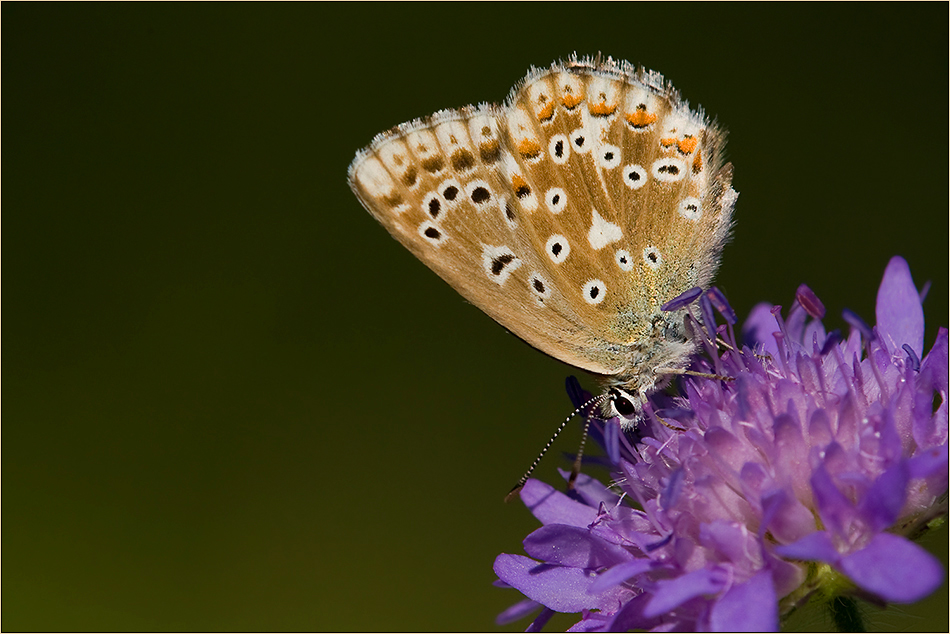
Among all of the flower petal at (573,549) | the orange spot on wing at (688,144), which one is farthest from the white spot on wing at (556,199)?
the flower petal at (573,549)

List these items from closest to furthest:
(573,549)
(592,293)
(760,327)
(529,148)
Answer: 1. (573,549)
2. (592,293)
3. (529,148)
4. (760,327)

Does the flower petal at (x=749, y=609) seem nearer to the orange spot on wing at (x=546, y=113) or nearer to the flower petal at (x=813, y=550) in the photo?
the flower petal at (x=813, y=550)

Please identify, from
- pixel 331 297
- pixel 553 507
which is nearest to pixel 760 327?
pixel 553 507

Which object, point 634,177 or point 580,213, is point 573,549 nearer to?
point 580,213

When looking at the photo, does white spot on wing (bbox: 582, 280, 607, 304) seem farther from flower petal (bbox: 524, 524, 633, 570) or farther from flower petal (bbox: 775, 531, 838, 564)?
flower petal (bbox: 775, 531, 838, 564)

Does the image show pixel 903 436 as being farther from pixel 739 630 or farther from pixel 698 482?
pixel 739 630
